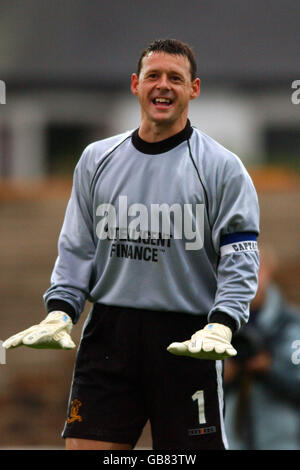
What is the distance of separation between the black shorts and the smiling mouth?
76cm

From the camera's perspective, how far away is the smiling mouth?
337 cm

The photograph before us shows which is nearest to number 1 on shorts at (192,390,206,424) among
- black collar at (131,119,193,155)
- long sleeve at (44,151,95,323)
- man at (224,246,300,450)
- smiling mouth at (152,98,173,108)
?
long sleeve at (44,151,95,323)

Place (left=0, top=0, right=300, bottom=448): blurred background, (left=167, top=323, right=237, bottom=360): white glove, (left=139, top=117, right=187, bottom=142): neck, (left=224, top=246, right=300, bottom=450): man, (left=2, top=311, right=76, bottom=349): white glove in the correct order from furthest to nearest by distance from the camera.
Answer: (left=0, top=0, right=300, bottom=448): blurred background
(left=224, top=246, right=300, bottom=450): man
(left=139, top=117, right=187, bottom=142): neck
(left=2, top=311, right=76, bottom=349): white glove
(left=167, top=323, right=237, bottom=360): white glove

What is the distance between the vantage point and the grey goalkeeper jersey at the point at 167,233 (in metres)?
3.33

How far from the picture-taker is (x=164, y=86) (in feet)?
10.9

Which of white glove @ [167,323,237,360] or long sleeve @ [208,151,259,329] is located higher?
long sleeve @ [208,151,259,329]

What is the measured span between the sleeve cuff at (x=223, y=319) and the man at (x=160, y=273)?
58 millimetres

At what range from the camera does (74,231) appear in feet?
11.7

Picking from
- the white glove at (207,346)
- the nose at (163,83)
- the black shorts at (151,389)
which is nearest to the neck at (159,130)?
the nose at (163,83)

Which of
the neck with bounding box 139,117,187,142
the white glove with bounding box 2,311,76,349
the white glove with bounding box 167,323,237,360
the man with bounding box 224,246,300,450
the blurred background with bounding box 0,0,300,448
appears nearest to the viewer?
the white glove with bounding box 167,323,237,360

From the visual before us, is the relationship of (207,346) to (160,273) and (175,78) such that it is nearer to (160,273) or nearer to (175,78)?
(160,273)

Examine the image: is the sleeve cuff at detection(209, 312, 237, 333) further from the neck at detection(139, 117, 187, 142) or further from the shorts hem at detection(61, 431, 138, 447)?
the neck at detection(139, 117, 187, 142)

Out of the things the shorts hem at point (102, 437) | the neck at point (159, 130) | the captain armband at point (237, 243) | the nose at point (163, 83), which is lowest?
the shorts hem at point (102, 437)

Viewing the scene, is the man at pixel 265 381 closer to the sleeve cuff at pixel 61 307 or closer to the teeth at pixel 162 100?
the sleeve cuff at pixel 61 307
